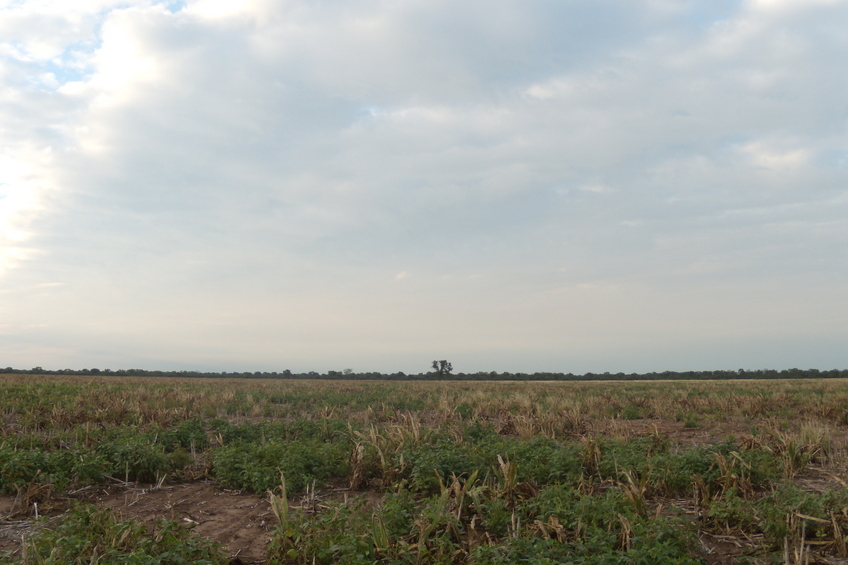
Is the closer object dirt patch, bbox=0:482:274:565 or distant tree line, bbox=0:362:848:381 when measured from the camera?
dirt patch, bbox=0:482:274:565

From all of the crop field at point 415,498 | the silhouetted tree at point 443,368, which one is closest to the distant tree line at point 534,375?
the silhouetted tree at point 443,368

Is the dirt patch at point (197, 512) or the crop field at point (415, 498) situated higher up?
the crop field at point (415, 498)

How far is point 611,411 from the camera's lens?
17.7 metres

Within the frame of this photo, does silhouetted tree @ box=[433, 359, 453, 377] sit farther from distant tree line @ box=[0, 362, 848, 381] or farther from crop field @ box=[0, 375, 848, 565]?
crop field @ box=[0, 375, 848, 565]

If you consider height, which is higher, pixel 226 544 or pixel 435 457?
pixel 435 457

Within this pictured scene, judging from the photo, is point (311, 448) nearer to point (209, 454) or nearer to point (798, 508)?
point (209, 454)

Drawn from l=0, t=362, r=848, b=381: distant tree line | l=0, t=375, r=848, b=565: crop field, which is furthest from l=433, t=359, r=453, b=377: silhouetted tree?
l=0, t=375, r=848, b=565: crop field

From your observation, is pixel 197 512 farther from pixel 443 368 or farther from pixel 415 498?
pixel 443 368

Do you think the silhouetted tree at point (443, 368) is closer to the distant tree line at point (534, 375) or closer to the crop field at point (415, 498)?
the distant tree line at point (534, 375)

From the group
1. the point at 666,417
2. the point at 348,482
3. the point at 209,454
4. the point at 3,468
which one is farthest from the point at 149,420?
the point at 666,417

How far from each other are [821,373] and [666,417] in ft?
351

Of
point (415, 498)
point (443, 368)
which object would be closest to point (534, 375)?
point (443, 368)

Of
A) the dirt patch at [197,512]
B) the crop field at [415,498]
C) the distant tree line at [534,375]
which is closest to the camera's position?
the crop field at [415,498]

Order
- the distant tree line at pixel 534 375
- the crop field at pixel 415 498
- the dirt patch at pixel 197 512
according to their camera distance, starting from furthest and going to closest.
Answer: the distant tree line at pixel 534 375 < the dirt patch at pixel 197 512 < the crop field at pixel 415 498
